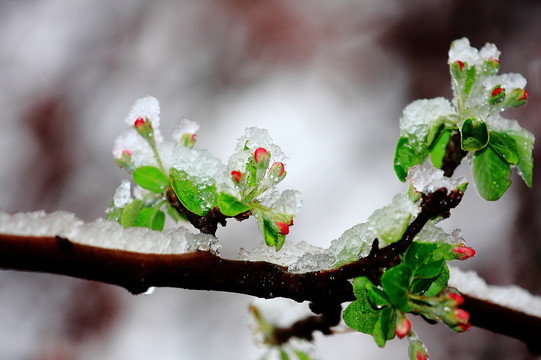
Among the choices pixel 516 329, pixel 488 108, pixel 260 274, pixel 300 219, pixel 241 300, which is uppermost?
pixel 300 219

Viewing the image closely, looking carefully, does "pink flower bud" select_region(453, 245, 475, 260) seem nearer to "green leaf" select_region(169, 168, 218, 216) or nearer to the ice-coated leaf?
the ice-coated leaf

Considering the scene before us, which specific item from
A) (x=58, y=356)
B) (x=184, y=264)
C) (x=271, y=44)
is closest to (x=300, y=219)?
(x=271, y=44)

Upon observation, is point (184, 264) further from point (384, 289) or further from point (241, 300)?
point (241, 300)

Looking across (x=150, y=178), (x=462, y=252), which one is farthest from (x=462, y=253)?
(x=150, y=178)

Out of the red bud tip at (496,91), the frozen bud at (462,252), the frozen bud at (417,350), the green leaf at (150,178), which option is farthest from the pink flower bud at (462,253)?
the green leaf at (150,178)

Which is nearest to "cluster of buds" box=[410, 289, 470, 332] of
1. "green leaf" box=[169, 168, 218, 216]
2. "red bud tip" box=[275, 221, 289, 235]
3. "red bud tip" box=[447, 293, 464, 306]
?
"red bud tip" box=[447, 293, 464, 306]

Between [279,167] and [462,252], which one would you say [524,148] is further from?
[279,167]

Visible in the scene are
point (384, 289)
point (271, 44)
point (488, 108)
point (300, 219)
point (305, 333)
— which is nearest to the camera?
point (384, 289)
